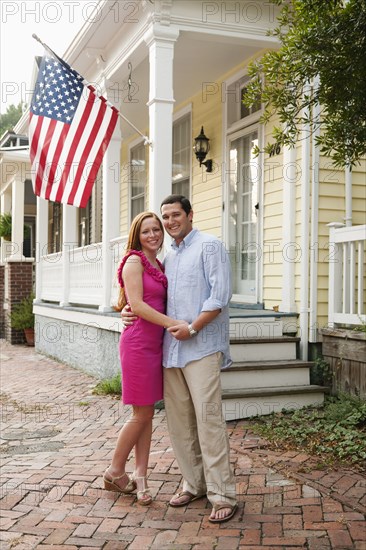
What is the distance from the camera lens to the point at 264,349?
626 centimetres

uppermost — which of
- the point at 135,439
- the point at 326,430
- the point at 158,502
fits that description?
the point at 135,439

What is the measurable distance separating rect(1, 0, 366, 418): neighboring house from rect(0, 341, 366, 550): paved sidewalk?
1.34 metres

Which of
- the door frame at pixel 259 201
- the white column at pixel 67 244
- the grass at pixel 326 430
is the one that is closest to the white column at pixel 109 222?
the door frame at pixel 259 201

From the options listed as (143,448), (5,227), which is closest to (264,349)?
(143,448)

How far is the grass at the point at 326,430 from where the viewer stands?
4.50m

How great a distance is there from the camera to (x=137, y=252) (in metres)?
3.65

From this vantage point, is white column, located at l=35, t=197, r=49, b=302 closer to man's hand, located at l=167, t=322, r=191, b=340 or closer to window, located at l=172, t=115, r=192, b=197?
window, located at l=172, t=115, r=192, b=197

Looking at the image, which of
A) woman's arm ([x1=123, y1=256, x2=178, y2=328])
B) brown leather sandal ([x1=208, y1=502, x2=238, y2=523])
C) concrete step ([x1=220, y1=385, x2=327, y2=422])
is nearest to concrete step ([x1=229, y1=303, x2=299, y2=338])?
concrete step ([x1=220, y1=385, x2=327, y2=422])

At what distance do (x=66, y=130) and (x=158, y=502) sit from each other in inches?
171

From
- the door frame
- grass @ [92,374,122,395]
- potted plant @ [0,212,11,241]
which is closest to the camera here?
grass @ [92,374,122,395]

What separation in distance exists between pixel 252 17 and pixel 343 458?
478 centimetres

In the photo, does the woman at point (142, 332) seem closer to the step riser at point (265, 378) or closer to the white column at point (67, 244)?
the step riser at point (265, 378)

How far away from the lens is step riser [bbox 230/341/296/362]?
6.13m

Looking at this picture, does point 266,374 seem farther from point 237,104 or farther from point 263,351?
point 237,104
